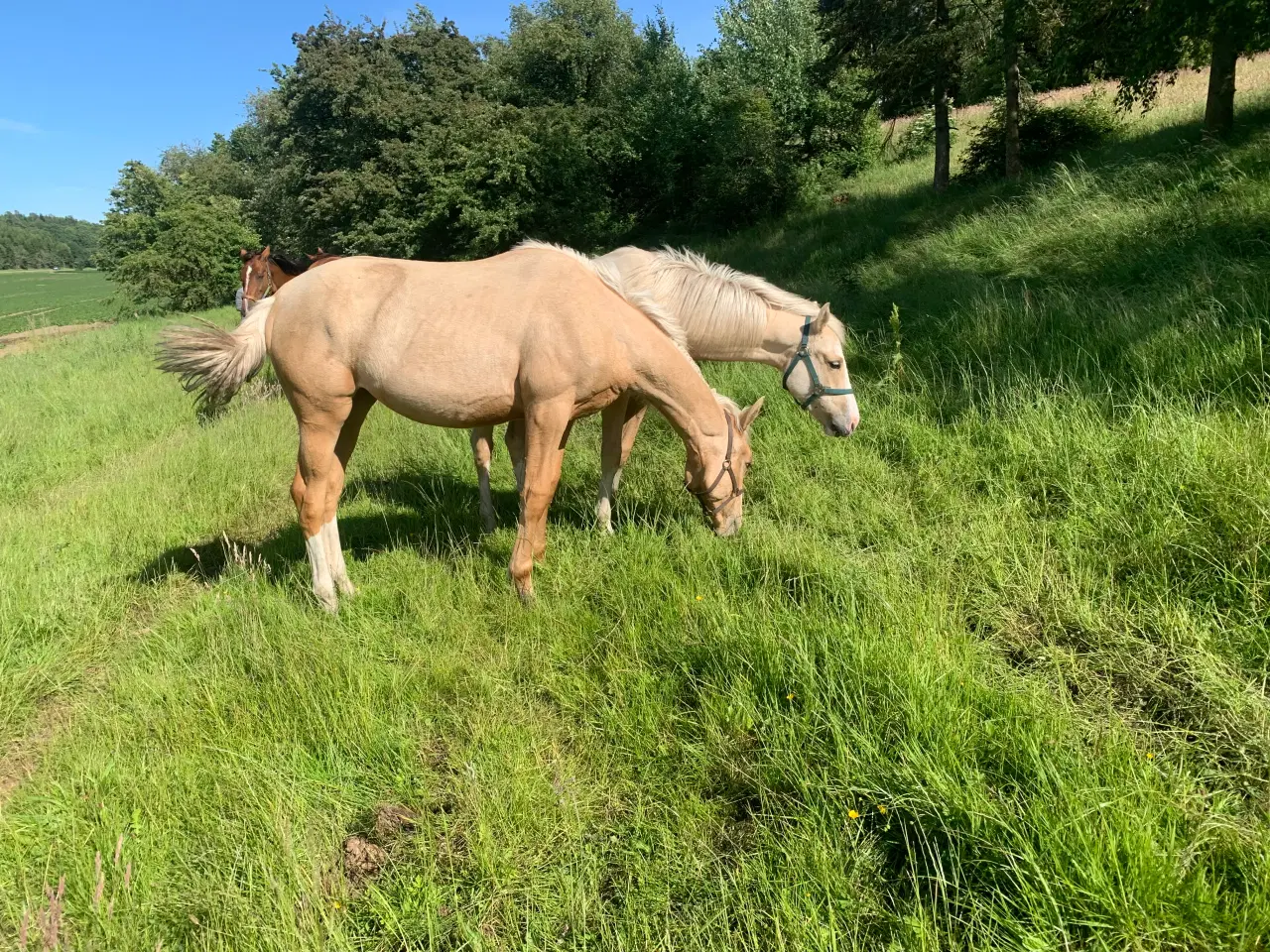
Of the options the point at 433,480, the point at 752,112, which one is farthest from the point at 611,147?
the point at 433,480

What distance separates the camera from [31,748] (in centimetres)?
269

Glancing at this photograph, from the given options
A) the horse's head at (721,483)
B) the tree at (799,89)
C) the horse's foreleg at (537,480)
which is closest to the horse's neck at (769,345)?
the horse's head at (721,483)

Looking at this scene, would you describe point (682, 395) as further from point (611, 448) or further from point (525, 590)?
point (525, 590)

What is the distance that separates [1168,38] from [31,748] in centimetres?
1287

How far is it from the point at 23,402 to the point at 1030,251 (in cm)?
1479

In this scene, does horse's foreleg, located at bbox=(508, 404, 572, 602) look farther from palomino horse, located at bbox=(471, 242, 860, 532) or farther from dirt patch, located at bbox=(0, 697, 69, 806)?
dirt patch, located at bbox=(0, 697, 69, 806)

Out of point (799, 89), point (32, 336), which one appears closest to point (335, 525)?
point (799, 89)

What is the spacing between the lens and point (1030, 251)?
→ 725cm

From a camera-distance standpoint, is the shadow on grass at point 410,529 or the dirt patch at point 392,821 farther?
the shadow on grass at point 410,529

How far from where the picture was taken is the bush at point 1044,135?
39.6 ft

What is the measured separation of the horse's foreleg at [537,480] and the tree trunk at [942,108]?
1316cm

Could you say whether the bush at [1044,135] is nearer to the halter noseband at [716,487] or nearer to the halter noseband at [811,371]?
the halter noseband at [811,371]

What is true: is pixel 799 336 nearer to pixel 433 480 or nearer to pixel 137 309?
pixel 433 480

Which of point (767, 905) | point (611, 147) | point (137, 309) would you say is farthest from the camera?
point (137, 309)
